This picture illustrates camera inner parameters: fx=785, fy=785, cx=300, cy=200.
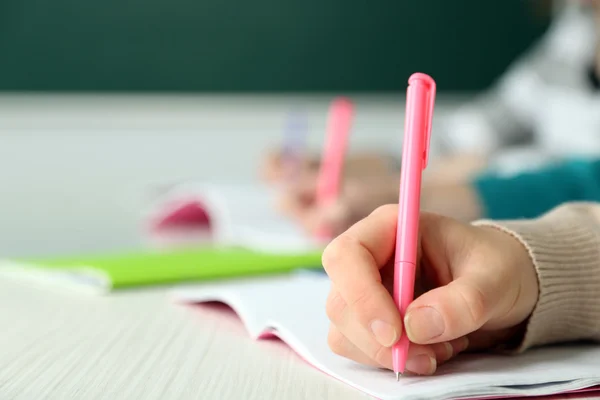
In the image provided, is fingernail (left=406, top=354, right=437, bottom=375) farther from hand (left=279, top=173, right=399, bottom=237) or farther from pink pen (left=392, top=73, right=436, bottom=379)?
hand (left=279, top=173, right=399, bottom=237)

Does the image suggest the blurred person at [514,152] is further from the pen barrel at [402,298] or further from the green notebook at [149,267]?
the pen barrel at [402,298]

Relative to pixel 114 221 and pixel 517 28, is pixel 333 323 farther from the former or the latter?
pixel 517 28

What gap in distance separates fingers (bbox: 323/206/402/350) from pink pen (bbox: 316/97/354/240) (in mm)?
436

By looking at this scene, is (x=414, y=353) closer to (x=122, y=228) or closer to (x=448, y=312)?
(x=448, y=312)

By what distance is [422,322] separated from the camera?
0.35 meters

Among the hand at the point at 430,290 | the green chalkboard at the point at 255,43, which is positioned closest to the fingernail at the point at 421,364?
the hand at the point at 430,290

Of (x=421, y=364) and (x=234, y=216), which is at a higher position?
(x=421, y=364)

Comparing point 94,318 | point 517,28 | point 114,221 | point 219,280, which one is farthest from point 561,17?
point 94,318

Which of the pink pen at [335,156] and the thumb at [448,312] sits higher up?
the thumb at [448,312]

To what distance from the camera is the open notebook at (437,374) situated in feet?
1.15

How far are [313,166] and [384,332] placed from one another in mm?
876

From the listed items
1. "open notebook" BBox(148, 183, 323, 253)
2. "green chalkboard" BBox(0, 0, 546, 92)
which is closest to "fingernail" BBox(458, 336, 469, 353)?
"open notebook" BBox(148, 183, 323, 253)

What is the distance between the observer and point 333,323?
0.38m

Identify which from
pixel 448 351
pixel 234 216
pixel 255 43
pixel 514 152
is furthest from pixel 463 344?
pixel 255 43
